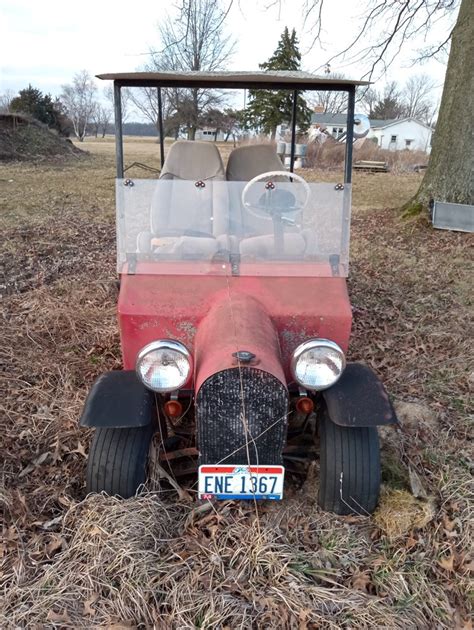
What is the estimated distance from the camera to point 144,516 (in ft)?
8.44

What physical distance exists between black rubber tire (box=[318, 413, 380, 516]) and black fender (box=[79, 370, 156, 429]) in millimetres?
912

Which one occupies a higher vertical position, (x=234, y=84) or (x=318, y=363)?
(x=234, y=84)

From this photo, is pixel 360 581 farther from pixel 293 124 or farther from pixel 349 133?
pixel 293 124

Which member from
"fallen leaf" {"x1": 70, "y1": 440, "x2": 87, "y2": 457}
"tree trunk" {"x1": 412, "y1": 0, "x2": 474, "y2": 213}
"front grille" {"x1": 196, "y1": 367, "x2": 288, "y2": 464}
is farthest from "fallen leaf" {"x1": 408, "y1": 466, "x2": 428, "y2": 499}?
"tree trunk" {"x1": 412, "y1": 0, "x2": 474, "y2": 213}

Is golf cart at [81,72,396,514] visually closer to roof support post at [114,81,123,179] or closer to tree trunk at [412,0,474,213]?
roof support post at [114,81,123,179]

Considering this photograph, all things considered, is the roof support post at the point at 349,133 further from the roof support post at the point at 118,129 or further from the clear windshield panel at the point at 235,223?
the roof support post at the point at 118,129

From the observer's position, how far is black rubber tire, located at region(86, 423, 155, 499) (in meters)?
2.64

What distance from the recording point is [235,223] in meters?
3.24

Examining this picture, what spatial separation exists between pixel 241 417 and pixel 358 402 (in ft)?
1.95

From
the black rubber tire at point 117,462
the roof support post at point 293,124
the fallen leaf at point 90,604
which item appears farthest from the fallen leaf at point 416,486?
the roof support post at point 293,124

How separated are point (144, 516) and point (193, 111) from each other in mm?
4193

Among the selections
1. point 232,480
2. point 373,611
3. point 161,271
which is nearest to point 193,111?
point 161,271

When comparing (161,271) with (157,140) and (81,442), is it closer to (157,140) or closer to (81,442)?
(81,442)

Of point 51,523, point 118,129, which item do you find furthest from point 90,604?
point 118,129
